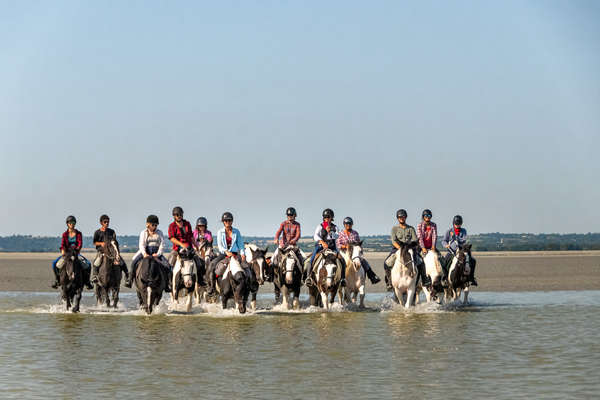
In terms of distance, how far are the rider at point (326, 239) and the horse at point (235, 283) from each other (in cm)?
218

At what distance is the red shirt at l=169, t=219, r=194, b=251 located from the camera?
977 inches

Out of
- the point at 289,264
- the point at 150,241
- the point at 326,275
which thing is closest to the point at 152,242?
the point at 150,241

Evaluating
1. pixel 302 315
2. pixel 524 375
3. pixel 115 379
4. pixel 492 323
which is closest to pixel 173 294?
pixel 302 315

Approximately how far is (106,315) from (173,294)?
1.76 meters

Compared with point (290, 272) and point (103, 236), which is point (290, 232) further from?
point (103, 236)

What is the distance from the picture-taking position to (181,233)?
2484cm

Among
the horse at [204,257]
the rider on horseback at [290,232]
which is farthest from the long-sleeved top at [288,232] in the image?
the horse at [204,257]

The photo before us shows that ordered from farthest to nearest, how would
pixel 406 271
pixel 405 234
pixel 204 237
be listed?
1. pixel 204 237
2. pixel 405 234
3. pixel 406 271

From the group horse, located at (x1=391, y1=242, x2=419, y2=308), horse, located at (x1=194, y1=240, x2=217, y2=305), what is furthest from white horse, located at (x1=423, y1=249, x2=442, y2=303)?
horse, located at (x1=194, y1=240, x2=217, y2=305)

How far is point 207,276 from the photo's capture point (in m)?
25.1

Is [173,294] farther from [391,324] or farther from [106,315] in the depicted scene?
[391,324]

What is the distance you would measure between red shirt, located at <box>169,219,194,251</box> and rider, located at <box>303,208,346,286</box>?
3.26 meters

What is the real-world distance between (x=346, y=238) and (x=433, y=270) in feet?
8.54

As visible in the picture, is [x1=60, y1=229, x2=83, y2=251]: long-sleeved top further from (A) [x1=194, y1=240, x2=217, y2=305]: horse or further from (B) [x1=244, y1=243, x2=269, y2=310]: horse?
(B) [x1=244, y1=243, x2=269, y2=310]: horse
